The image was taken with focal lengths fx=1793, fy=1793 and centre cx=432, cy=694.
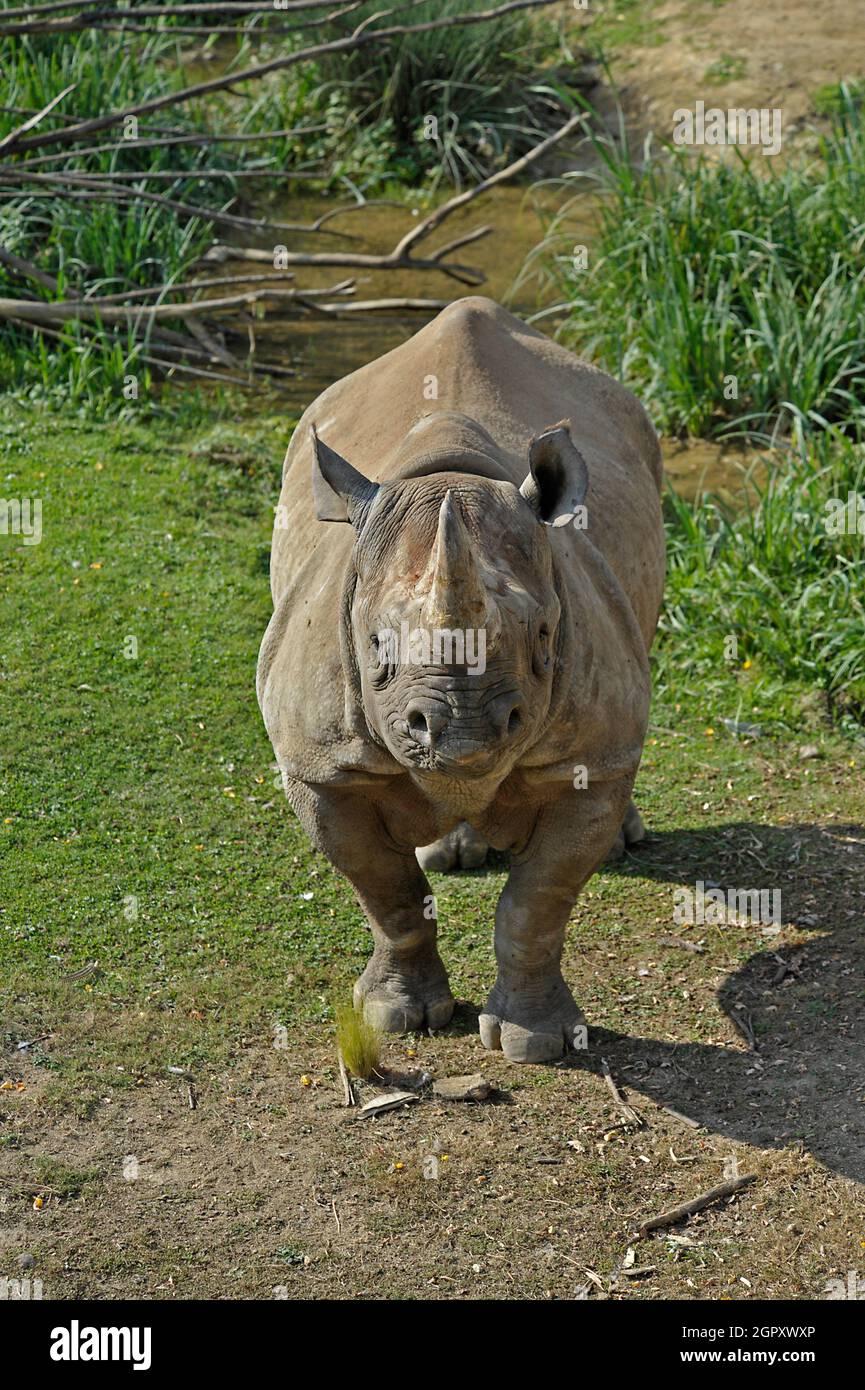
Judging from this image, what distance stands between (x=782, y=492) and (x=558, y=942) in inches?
145

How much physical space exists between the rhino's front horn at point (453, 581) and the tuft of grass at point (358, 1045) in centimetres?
178

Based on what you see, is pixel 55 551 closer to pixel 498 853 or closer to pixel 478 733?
pixel 498 853

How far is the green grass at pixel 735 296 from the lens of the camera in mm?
9617

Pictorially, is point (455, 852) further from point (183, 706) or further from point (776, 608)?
point (776, 608)

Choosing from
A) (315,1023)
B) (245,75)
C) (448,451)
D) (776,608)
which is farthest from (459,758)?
(245,75)

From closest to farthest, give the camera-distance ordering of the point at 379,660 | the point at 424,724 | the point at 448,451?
the point at 424,724 → the point at 379,660 → the point at 448,451

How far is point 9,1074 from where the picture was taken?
5465 millimetres

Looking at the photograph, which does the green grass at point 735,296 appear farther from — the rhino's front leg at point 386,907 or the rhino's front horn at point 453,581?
the rhino's front horn at point 453,581

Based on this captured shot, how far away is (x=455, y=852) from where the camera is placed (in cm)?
686

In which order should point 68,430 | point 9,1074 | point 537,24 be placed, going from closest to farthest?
point 9,1074, point 68,430, point 537,24

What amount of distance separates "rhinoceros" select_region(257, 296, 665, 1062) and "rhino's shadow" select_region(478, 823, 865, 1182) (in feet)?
1.25

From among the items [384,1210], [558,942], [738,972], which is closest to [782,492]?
[738,972]

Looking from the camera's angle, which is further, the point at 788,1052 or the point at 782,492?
the point at 782,492

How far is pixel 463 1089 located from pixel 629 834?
6.09ft
